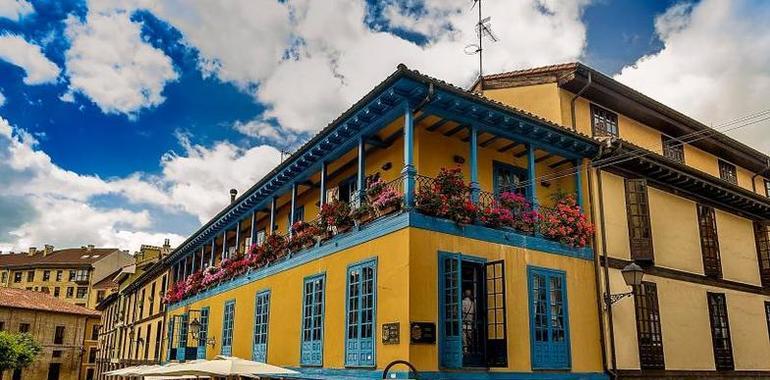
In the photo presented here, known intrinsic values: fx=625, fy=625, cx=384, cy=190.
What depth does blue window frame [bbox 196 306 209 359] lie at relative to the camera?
21797 mm

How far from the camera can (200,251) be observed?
27.9 meters

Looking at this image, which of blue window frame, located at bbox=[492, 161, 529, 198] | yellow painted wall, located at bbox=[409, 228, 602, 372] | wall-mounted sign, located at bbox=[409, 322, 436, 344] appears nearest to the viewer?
wall-mounted sign, located at bbox=[409, 322, 436, 344]

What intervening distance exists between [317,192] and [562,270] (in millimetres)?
7264

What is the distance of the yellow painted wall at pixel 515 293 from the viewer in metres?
10.8

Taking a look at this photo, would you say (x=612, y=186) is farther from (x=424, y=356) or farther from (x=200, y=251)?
(x=200, y=251)

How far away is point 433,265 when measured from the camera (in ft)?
36.4

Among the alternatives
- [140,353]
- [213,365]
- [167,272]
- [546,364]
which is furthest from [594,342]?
[140,353]

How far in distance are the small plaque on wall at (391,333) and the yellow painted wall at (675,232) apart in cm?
807

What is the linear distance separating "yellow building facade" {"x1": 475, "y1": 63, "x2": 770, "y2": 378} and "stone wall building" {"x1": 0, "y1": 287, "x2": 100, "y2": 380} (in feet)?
166

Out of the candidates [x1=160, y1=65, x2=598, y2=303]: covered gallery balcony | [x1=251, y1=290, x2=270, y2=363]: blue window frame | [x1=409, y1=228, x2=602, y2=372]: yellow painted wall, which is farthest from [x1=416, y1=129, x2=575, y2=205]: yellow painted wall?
[x1=251, y1=290, x2=270, y2=363]: blue window frame

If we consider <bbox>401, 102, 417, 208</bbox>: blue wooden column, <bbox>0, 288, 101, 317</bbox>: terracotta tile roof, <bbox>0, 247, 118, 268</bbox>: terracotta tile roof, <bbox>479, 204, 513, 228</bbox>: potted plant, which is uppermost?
<bbox>0, 247, 118, 268</bbox>: terracotta tile roof

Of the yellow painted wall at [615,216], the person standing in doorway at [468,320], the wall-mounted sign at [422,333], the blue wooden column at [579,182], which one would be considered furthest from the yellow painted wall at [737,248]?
the wall-mounted sign at [422,333]

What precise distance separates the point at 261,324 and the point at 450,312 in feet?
24.5

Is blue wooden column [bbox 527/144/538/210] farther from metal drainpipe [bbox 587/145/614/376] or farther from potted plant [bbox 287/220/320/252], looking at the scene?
potted plant [bbox 287/220/320/252]
